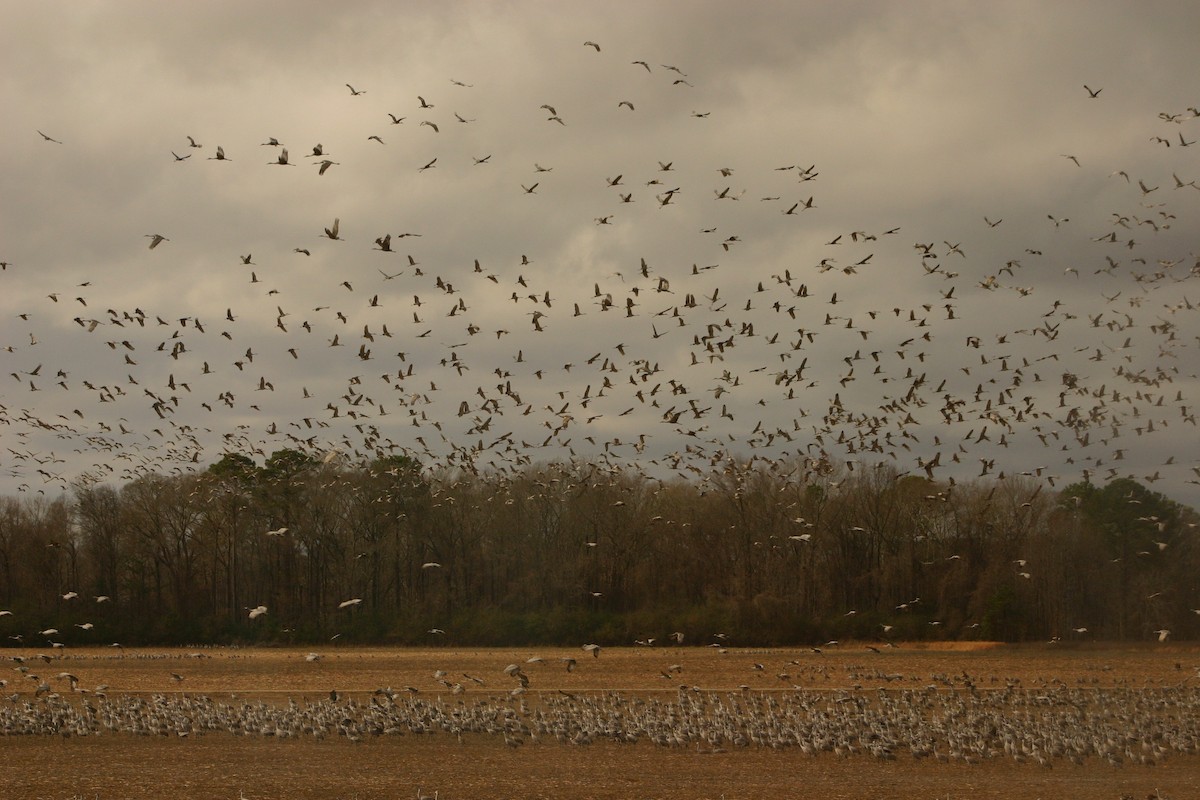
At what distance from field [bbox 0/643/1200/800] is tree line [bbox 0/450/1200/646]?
15.0 meters

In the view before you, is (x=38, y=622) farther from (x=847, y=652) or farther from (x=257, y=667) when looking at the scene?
(x=847, y=652)

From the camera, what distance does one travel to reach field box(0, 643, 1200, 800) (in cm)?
2125

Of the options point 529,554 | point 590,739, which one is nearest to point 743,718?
point 590,739

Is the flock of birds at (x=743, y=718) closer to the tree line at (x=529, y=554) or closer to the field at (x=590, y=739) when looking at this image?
the field at (x=590, y=739)

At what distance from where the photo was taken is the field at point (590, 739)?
837 inches

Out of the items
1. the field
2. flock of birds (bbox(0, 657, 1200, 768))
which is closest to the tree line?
the field

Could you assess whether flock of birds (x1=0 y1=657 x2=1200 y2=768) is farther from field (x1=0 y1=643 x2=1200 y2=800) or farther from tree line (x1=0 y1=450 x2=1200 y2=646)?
tree line (x1=0 y1=450 x2=1200 y2=646)

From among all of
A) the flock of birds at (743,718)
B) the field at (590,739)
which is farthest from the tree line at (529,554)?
the flock of birds at (743,718)

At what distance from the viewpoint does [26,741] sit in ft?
89.7

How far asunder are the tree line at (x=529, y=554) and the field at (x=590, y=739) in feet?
49.1

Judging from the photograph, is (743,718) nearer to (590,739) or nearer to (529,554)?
(590,739)

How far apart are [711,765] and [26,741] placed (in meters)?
15.8

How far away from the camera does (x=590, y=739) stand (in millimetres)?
26094

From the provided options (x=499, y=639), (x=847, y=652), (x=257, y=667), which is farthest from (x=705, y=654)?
(x=257, y=667)
